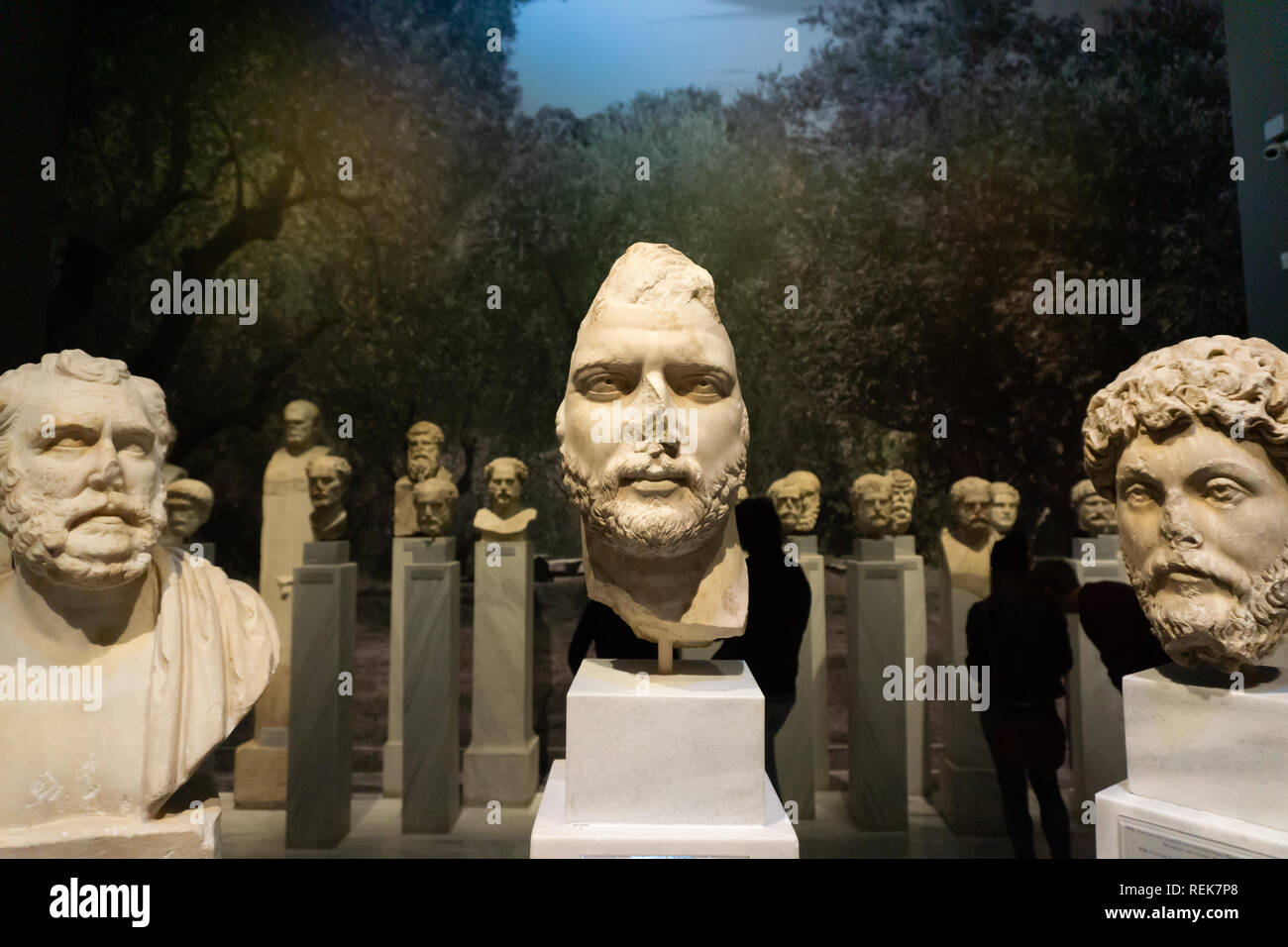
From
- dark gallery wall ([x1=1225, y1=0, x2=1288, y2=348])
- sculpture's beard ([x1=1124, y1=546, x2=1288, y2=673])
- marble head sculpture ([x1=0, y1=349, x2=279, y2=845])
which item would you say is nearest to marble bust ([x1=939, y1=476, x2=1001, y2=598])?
dark gallery wall ([x1=1225, y1=0, x2=1288, y2=348])

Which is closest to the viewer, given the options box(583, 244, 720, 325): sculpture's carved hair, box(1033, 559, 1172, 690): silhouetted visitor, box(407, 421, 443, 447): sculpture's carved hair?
box(583, 244, 720, 325): sculpture's carved hair

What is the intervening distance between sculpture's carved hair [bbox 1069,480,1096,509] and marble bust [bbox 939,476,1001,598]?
0.42 m

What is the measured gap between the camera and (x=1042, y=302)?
16.8ft

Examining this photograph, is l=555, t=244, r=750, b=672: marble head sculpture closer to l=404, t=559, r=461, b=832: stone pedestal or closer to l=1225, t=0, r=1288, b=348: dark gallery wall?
l=404, t=559, r=461, b=832: stone pedestal

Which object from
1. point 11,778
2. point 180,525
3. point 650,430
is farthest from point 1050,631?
point 180,525

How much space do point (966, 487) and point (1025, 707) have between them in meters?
1.17

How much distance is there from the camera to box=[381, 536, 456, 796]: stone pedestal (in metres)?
5.02

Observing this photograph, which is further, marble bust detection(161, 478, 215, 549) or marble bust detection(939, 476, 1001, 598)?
marble bust detection(161, 478, 215, 549)

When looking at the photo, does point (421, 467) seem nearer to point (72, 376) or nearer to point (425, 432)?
point (425, 432)

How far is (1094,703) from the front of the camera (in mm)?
4539

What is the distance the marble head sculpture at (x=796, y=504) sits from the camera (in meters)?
4.79
